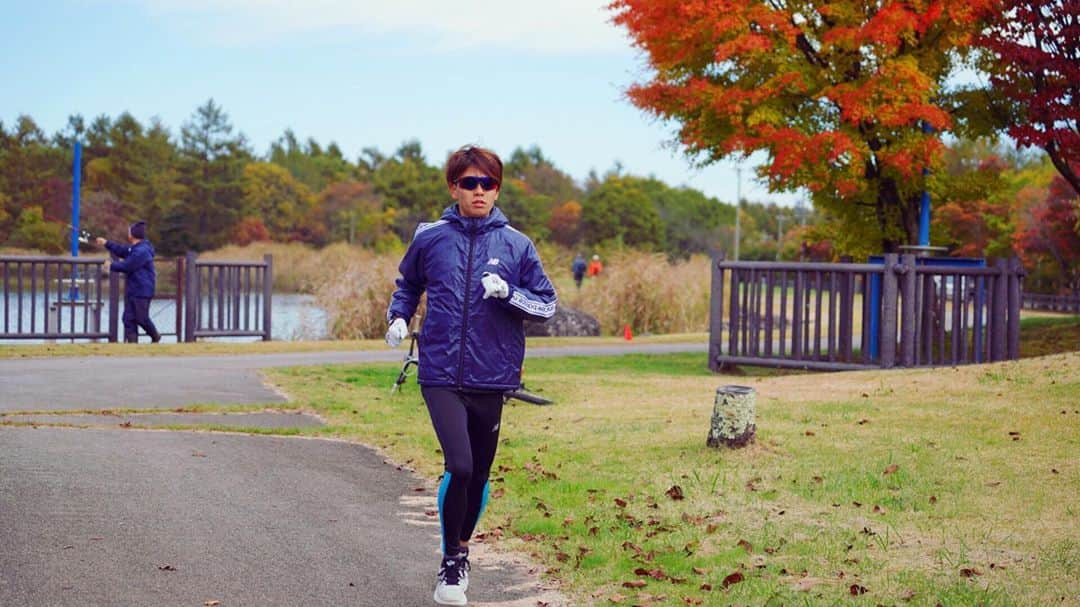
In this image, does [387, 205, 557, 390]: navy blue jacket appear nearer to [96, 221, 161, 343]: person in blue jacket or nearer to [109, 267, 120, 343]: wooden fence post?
[96, 221, 161, 343]: person in blue jacket

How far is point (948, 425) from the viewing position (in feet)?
37.3

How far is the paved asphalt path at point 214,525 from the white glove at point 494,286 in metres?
1.54

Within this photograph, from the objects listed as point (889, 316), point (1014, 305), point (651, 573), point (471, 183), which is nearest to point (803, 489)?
point (651, 573)

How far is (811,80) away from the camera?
21594 millimetres

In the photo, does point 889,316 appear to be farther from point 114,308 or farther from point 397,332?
point 114,308

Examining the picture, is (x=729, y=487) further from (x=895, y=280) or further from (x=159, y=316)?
(x=159, y=316)

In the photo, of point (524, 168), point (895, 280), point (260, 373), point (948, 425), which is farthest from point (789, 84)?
point (524, 168)

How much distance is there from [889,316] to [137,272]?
12.2 meters

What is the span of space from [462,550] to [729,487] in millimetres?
3123

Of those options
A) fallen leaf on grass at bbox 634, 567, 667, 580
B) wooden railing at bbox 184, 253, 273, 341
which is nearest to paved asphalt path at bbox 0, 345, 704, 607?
fallen leaf on grass at bbox 634, 567, 667, 580

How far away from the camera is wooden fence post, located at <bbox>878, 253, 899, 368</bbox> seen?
60.0ft

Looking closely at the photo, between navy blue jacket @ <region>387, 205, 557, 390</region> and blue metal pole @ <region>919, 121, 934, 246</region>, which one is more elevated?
blue metal pole @ <region>919, 121, 934, 246</region>

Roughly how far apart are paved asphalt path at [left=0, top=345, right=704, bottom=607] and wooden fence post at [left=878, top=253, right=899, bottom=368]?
9.15 metres

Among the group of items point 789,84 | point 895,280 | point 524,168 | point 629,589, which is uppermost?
point 524,168
